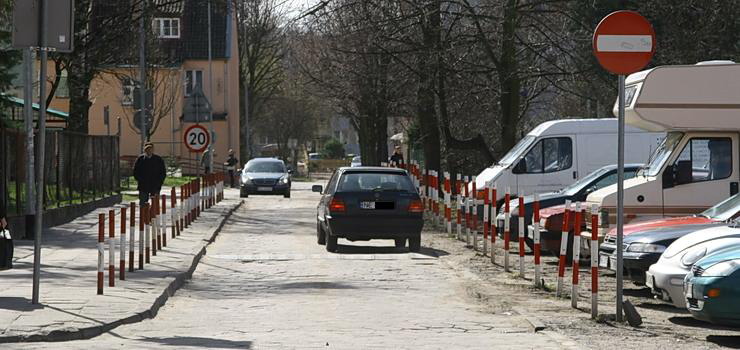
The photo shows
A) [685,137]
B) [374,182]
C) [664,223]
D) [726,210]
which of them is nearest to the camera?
[726,210]

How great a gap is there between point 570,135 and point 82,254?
35.2 ft

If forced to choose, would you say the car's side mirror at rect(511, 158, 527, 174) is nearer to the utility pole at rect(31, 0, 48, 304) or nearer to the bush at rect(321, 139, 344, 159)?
the utility pole at rect(31, 0, 48, 304)

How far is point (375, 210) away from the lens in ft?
70.4

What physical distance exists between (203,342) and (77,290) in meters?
3.99

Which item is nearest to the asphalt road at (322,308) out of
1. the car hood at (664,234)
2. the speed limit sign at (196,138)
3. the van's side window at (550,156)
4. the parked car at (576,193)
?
Result: the parked car at (576,193)

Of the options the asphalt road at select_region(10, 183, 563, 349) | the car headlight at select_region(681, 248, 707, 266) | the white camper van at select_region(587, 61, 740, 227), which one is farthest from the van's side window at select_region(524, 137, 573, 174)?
the car headlight at select_region(681, 248, 707, 266)

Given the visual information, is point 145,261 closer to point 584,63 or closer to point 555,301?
point 555,301

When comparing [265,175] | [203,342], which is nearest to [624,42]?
[203,342]

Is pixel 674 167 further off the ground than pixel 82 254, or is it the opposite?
pixel 674 167

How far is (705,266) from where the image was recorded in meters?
11.4

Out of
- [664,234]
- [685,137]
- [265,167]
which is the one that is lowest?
[664,234]

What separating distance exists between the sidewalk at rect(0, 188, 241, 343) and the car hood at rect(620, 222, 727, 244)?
513cm

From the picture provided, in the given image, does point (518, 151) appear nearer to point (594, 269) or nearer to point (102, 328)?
point (594, 269)

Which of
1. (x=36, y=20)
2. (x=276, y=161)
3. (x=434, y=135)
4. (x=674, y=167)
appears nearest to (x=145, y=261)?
(x=36, y=20)
